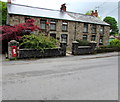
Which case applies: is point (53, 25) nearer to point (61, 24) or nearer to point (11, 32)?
point (61, 24)

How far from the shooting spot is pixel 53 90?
3.63 meters

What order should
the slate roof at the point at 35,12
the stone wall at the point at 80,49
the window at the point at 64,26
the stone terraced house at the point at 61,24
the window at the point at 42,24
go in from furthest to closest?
the window at the point at 64,26, the window at the point at 42,24, the slate roof at the point at 35,12, the stone terraced house at the point at 61,24, the stone wall at the point at 80,49

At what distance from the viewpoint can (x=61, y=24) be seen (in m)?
18.4

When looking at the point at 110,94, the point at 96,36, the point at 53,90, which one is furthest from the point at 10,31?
the point at 96,36

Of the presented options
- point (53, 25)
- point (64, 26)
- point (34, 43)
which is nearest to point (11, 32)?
point (34, 43)

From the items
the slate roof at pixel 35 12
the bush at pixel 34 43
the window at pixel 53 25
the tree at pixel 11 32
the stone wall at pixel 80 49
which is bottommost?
the stone wall at pixel 80 49

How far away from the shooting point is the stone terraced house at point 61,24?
52.4 feet

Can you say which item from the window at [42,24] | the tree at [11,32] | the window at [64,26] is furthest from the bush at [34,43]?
the window at [64,26]

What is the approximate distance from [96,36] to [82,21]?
506cm

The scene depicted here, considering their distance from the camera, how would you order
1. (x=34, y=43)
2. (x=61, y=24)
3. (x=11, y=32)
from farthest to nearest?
(x=61, y=24) → (x=11, y=32) → (x=34, y=43)

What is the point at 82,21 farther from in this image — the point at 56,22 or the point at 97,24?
the point at 56,22

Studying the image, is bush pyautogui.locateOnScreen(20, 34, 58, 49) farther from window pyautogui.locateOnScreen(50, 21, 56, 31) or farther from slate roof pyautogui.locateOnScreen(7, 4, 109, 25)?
window pyautogui.locateOnScreen(50, 21, 56, 31)

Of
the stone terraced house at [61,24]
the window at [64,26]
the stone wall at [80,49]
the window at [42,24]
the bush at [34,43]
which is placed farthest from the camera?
the window at [64,26]

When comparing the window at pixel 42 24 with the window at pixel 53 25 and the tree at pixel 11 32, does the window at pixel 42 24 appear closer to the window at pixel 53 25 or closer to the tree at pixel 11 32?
the window at pixel 53 25
